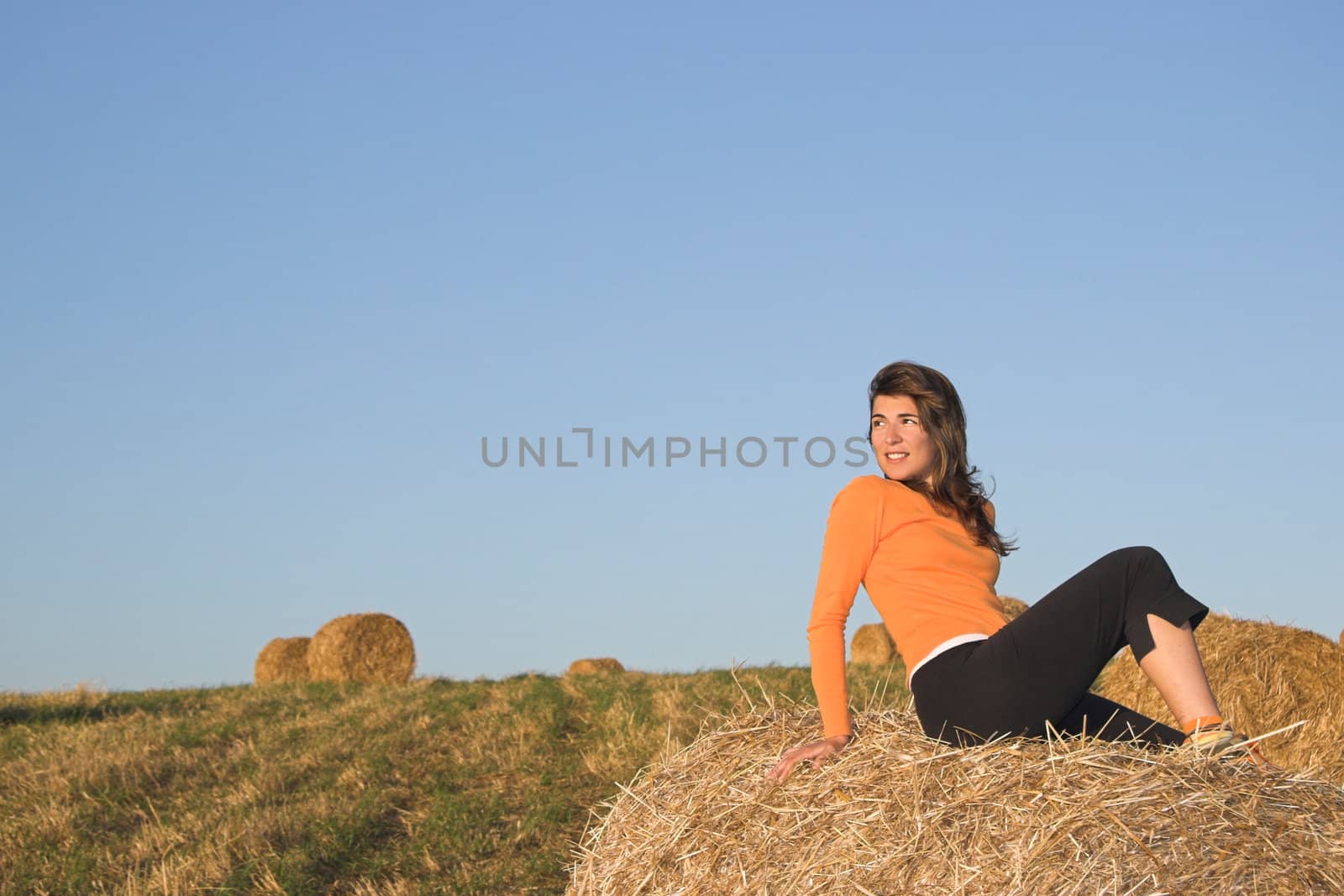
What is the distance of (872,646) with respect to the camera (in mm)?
20844

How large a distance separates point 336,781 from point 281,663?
989 cm

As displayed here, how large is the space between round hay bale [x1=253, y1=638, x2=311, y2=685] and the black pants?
16825 millimetres

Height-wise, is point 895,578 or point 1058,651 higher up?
point 895,578

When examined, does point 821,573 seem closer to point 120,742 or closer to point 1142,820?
point 1142,820

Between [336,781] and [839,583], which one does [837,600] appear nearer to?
[839,583]

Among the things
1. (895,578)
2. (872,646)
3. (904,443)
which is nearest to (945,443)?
(904,443)

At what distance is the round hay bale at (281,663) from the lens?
1945 centimetres

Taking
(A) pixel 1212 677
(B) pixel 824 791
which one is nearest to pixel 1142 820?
(B) pixel 824 791

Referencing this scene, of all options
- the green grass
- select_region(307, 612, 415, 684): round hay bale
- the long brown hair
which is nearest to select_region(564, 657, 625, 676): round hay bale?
select_region(307, 612, 415, 684): round hay bale

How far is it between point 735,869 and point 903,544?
1.23m

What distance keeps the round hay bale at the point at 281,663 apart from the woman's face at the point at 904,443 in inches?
646

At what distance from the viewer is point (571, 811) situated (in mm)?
9273

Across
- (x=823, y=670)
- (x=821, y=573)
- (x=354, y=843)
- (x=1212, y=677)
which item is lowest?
(x=354, y=843)

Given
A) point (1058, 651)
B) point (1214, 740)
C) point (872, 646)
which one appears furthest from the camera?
point (872, 646)
